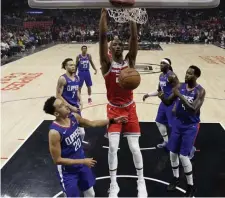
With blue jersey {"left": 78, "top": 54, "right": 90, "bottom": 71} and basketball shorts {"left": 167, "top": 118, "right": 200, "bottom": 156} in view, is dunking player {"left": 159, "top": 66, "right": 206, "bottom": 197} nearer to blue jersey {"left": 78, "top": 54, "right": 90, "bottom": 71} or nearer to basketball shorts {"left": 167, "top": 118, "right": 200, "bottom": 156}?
basketball shorts {"left": 167, "top": 118, "right": 200, "bottom": 156}

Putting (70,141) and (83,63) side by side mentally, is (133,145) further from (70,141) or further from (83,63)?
(83,63)

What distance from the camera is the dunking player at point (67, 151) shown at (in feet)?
10.8

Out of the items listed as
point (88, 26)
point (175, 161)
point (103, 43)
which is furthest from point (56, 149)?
point (88, 26)

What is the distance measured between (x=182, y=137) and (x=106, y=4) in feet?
6.85

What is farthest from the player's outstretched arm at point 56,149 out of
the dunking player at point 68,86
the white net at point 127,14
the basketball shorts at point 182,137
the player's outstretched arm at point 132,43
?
the dunking player at point 68,86

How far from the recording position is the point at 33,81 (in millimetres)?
12164

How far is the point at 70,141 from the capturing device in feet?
11.2

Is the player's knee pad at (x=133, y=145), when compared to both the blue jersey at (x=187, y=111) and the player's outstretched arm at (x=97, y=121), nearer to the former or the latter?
the player's outstretched arm at (x=97, y=121)

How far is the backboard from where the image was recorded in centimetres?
355

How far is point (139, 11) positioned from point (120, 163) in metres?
2.59

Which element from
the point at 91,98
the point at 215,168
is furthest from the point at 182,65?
the point at 215,168

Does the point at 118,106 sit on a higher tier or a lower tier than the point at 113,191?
higher

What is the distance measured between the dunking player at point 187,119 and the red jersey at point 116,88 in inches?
28.4

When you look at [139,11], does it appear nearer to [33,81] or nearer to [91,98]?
[91,98]
